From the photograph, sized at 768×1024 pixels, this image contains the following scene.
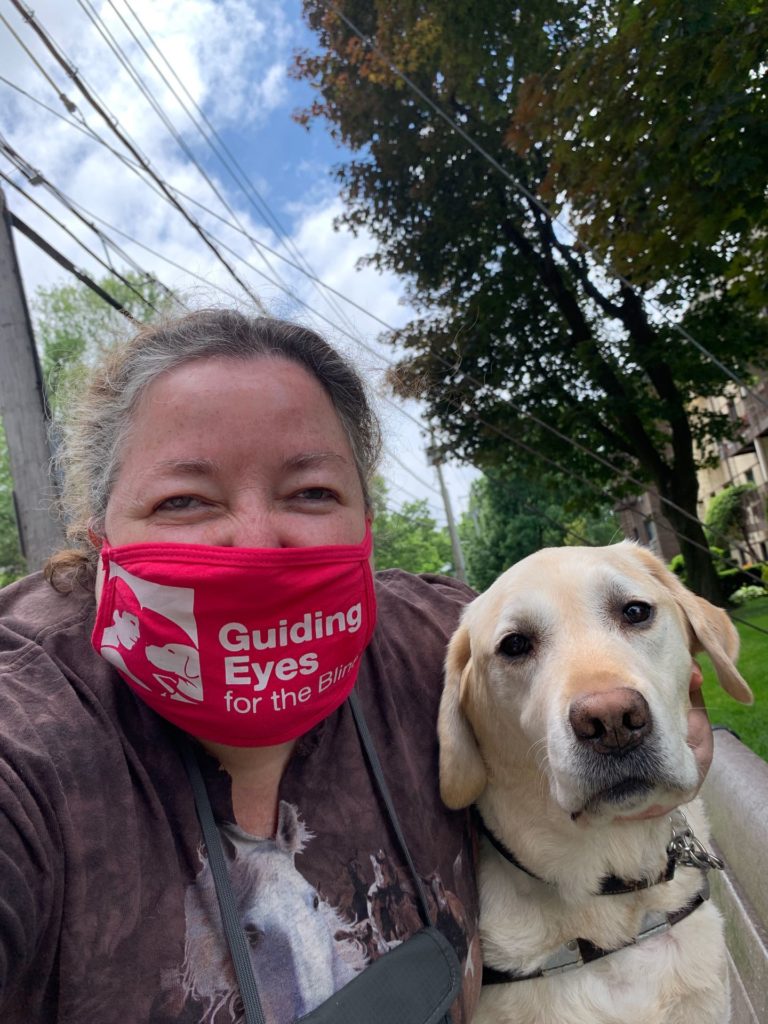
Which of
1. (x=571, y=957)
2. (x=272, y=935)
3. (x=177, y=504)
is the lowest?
(x=571, y=957)

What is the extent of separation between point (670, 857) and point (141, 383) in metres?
1.84

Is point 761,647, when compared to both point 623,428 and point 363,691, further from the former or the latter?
point 363,691

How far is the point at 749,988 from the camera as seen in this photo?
2.44 m

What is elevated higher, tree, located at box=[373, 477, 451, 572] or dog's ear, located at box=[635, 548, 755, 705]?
tree, located at box=[373, 477, 451, 572]

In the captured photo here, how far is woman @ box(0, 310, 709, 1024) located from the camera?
3.80ft

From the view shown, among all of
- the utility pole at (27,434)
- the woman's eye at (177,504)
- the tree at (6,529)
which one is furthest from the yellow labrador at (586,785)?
the tree at (6,529)

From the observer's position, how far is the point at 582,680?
177 centimetres

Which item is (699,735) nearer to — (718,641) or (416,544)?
(718,641)

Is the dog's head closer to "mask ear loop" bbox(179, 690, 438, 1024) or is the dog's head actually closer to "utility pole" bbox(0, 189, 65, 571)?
"mask ear loop" bbox(179, 690, 438, 1024)

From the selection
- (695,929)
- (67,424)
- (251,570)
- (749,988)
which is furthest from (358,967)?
(749,988)

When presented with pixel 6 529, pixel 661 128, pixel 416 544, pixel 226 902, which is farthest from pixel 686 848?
pixel 416 544

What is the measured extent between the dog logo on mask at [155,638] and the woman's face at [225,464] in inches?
4.3

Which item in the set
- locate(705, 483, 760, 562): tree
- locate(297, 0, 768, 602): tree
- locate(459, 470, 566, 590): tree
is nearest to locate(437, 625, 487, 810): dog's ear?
locate(297, 0, 768, 602): tree

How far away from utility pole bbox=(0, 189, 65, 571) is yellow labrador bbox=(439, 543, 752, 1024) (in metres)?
3.66
